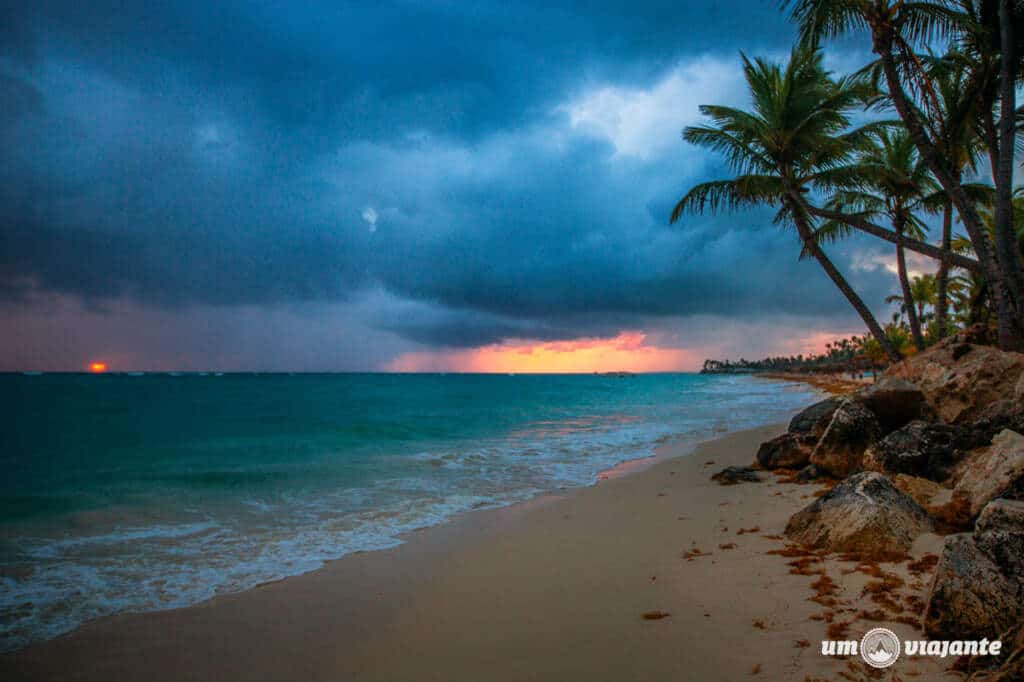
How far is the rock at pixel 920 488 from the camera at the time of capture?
5363mm

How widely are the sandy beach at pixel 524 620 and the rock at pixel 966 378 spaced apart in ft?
14.8

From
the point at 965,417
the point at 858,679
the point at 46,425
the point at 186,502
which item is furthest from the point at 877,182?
the point at 46,425

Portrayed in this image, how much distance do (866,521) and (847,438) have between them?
3.94 m

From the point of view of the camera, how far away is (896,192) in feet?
56.3

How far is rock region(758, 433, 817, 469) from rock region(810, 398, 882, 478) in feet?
2.47

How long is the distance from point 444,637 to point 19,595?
182 inches

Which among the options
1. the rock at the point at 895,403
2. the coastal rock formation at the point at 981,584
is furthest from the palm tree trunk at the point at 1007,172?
the coastal rock formation at the point at 981,584

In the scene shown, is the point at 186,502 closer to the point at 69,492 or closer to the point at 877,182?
the point at 69,492

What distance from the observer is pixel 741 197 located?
51.7ft

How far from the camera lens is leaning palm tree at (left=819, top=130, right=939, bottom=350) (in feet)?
52.2

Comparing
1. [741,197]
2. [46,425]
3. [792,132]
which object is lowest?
[46,425]

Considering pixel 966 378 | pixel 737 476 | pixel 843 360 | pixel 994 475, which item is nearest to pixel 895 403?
pixel 966 378

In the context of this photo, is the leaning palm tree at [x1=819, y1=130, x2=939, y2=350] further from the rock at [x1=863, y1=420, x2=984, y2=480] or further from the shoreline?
the rock at [x1=863, y1=420, x2=984, y2=480]

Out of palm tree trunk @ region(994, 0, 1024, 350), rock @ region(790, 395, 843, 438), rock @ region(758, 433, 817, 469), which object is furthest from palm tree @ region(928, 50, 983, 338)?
rock @ region(758, 433, 817, 469)
